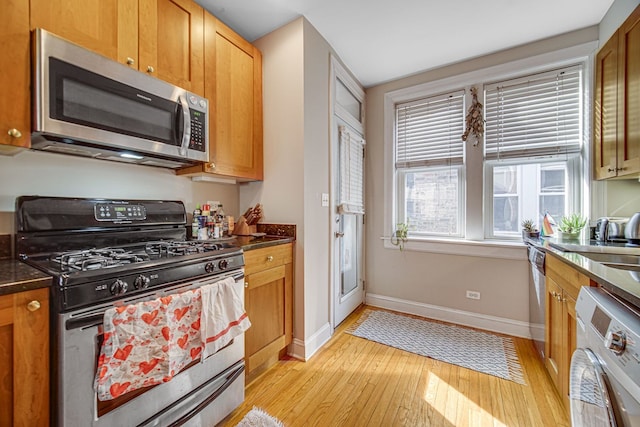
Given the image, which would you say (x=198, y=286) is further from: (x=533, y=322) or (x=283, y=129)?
(x=533, y=322)

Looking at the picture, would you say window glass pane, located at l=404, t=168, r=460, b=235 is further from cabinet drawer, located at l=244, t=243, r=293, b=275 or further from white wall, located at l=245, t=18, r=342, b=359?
→ cabinet drawer, located at l=244, t=243, r=293, b=275

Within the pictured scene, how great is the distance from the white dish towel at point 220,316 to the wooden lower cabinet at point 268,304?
0.80 ft

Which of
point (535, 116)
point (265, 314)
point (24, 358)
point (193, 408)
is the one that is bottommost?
point (193, 408)

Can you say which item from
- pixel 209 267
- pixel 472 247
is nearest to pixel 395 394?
pixel 209 267

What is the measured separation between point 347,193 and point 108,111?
1985 millimetres

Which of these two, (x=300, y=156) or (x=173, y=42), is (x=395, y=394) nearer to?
(x=300, y=156)

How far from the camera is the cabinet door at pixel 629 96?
1.61 metres

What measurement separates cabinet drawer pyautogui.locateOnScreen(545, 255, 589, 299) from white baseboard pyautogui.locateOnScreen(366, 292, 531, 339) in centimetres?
101

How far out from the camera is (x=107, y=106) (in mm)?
1335

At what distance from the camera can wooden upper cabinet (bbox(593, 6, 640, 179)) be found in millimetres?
1635

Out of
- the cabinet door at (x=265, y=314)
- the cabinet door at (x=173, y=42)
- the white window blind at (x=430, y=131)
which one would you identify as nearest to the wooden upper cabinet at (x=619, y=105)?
the white window blind at (x=430, y=131)

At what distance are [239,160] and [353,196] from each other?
1334 mm

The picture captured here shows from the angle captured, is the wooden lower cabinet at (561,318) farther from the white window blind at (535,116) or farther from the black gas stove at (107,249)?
the black gas stove at (107,249)

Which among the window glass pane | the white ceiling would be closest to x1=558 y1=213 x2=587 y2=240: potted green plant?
the window glass pane
